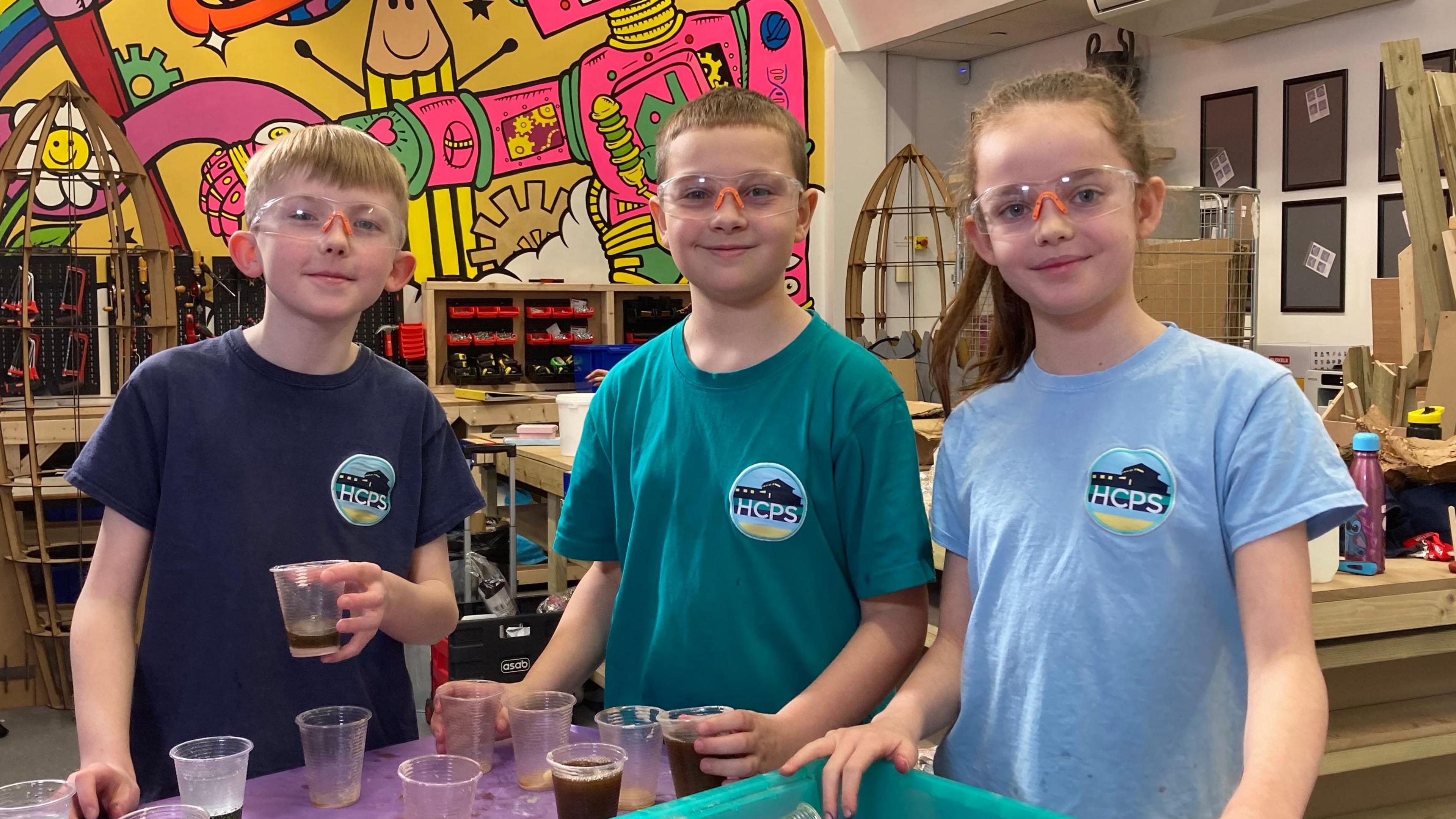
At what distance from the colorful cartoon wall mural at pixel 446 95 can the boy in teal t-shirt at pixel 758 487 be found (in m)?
6.01

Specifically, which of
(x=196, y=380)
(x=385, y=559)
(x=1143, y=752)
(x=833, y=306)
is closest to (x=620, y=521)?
(x=385, y=559)

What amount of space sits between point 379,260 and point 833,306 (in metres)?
6.95

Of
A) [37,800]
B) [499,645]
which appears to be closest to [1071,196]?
[37,800]

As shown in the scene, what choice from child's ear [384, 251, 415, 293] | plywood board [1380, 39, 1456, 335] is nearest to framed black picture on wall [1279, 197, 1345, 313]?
plywood board [1380, 39, 1456, 335]

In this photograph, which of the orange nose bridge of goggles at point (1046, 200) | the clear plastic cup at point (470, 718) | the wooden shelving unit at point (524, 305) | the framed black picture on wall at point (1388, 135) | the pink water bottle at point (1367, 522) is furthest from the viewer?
the wooden shelving unit at point (524, 305)

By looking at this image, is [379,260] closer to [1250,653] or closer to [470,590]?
[1250,653]

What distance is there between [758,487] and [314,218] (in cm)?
75

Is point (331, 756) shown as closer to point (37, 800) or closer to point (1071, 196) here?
point (37, 800)

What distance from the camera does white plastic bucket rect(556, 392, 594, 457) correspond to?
4.30 metres

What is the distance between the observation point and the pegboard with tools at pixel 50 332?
607 centimetres

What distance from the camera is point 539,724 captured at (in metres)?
1.41

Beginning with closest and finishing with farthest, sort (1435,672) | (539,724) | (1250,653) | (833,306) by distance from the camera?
(1250,653)
(539,724)
(1435,672)
(833,306)

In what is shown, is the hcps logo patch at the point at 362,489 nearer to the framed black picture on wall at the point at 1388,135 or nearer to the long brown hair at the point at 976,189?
the long brown hair at the point at 976,189

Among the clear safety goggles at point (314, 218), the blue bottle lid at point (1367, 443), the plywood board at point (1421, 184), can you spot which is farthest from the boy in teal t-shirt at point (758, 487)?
the plywood board at point (1421, 184)
